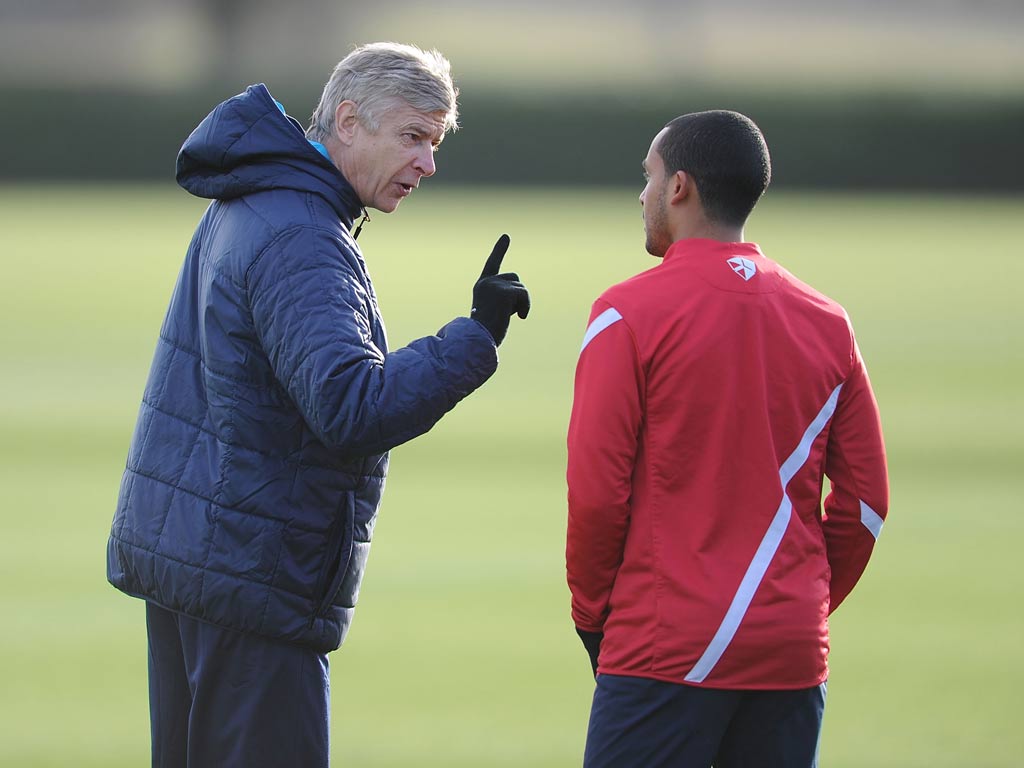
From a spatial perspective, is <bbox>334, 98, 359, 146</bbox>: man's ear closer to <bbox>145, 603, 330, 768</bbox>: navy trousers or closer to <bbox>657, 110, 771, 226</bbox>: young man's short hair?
<bbox>657, 110, 771, 226</bbox>: young man's short hair

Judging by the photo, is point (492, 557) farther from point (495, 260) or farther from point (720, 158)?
point (720, 158)

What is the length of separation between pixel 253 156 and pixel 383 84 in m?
0.28

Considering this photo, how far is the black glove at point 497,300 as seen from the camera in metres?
2.73

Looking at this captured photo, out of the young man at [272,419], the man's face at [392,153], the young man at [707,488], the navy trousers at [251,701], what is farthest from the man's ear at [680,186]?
the navy trousers at [251,701]

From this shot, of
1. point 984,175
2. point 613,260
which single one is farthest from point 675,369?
point 984,175

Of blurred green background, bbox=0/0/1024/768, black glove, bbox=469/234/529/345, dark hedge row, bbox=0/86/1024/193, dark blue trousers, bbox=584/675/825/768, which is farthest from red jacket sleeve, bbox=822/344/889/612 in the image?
dark hedge row, bbox=0/86/1024/193

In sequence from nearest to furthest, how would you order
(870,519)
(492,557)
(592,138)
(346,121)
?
(870,519) → (346,121) → (492,557) → (592,138)

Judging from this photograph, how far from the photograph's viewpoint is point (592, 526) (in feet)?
8.24

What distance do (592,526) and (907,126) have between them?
34.9m

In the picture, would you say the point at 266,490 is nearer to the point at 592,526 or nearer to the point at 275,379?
the point at 275,379

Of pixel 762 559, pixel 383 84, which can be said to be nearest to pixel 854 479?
pixel 762 559

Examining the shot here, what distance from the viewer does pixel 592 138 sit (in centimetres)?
3622

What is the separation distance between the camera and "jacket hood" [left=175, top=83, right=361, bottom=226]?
8.89 feet

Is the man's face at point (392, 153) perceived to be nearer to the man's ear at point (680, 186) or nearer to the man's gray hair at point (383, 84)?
the man's gray hair at point (383, 84)
